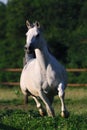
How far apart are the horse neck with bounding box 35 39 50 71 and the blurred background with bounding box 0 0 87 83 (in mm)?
18684

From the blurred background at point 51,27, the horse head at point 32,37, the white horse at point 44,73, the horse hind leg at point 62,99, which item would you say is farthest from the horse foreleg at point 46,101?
the blurred background at point 51,27

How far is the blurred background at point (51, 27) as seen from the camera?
3089cm

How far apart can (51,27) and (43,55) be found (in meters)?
21.4

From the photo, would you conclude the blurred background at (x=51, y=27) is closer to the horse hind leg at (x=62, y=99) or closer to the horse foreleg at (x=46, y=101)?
the horse foreleg at (x=46, y=101)

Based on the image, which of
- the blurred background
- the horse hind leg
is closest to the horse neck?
the horse hind leg

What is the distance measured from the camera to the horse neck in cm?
1127

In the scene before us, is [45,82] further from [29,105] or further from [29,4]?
[29,4]

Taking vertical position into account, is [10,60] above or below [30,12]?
below

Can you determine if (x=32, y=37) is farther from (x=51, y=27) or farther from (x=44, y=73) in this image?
(x=51, y=27)

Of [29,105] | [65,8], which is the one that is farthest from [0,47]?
[29,105]

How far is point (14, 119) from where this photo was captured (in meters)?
10.3

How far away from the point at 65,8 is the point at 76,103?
1523 cm

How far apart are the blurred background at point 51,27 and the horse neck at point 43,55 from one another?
1868cm

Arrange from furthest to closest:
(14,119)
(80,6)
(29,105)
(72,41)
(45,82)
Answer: (80,6), (72,41), (29,105), (45,82), (14,119)
